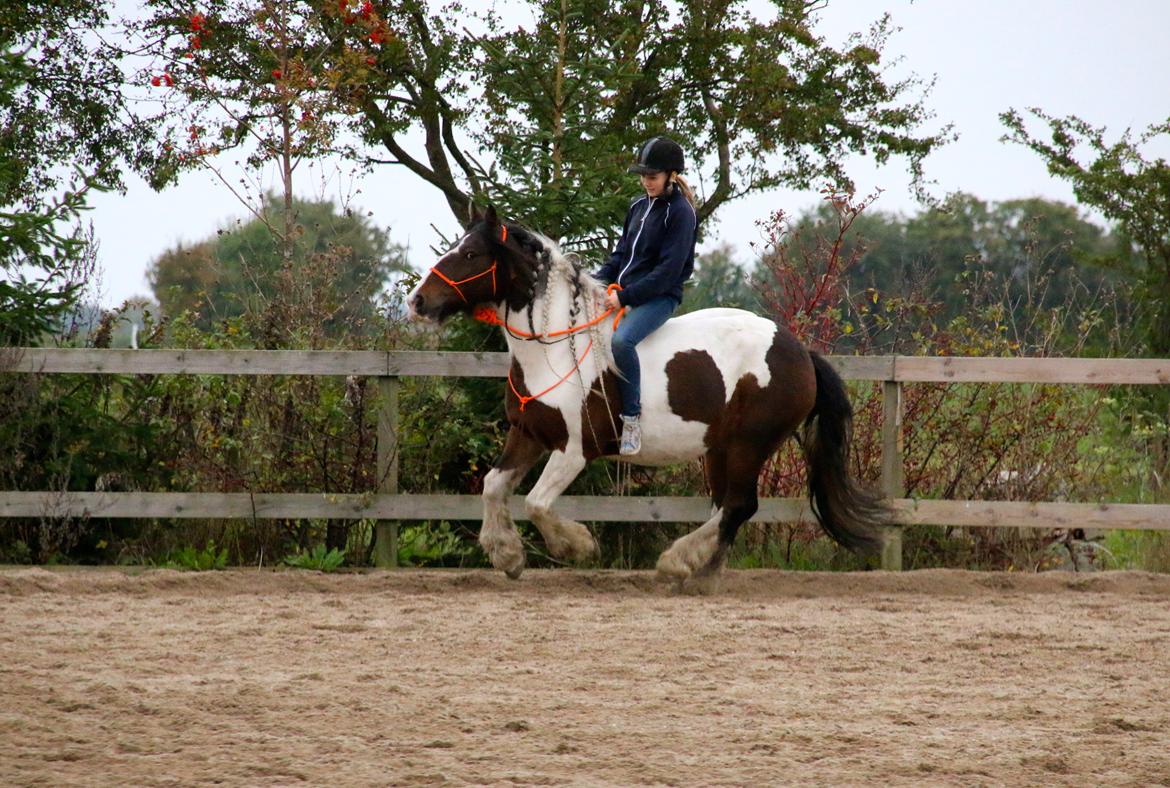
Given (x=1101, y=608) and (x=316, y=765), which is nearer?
(x=316, y=765)

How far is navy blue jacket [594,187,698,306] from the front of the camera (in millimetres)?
7297

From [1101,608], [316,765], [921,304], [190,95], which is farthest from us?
[190,95]

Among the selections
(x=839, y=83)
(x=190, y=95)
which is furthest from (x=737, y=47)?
(x=190, y=95)

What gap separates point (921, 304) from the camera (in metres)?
9.54

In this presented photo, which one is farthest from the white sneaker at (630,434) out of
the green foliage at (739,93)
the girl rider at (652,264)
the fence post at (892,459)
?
the green foliage at (739,93)

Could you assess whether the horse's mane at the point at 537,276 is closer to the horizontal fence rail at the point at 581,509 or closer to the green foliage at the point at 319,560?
the horizontal fence rail at the point at 581,509

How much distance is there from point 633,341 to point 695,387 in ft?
1.44

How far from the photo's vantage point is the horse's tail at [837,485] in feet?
25.7

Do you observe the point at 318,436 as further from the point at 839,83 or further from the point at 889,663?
the point at 839,83

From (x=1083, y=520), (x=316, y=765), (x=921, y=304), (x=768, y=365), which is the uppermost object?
A: (x=921, y=304)

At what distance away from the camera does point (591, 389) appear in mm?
7359

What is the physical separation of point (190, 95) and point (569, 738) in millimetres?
15416

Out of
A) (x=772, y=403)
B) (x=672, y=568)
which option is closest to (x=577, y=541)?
(x=672, y=568)

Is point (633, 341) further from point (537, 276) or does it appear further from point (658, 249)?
point (537, 276)
